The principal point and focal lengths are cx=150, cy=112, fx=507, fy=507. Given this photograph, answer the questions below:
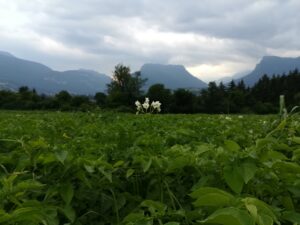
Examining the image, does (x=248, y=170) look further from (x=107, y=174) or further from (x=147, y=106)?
(x=147, y=106)

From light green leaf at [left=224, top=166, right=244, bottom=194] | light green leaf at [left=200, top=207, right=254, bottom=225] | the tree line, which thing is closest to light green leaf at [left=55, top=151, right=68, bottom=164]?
light green leaf at [left=224, top=166, right=244, bottom=194]

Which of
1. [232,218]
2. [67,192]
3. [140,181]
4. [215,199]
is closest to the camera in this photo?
[232,218]

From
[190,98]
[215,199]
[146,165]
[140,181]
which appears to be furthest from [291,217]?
[190,98]

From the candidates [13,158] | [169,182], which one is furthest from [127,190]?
[13,158]

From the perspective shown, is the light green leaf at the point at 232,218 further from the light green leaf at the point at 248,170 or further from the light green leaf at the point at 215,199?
the light green leaf at the point at 248,170

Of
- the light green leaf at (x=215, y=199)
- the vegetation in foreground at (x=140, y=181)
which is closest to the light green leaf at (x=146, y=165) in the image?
the vegetation in foreground at (x=140, y=181)

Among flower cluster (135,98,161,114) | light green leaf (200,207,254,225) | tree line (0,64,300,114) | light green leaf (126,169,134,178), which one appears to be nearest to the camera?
light green leaf (200,207,254,225)

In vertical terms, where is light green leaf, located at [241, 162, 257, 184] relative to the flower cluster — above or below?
above

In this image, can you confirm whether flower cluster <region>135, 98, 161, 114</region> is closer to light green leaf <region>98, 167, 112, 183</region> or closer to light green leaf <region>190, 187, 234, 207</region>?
light green leaf <region>98, 167, 112, 183</region>

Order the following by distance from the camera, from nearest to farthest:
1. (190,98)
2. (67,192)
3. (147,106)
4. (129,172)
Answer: (67,192) → (129,172) → (147,106) → (190,98)

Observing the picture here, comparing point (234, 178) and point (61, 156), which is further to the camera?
point (61, 156)

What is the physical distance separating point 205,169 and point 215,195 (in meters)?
0.51

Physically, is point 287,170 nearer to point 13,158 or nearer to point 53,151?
point 53,151

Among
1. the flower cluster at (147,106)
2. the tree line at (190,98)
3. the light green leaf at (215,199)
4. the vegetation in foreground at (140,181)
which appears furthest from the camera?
the tree line at (190,98)
